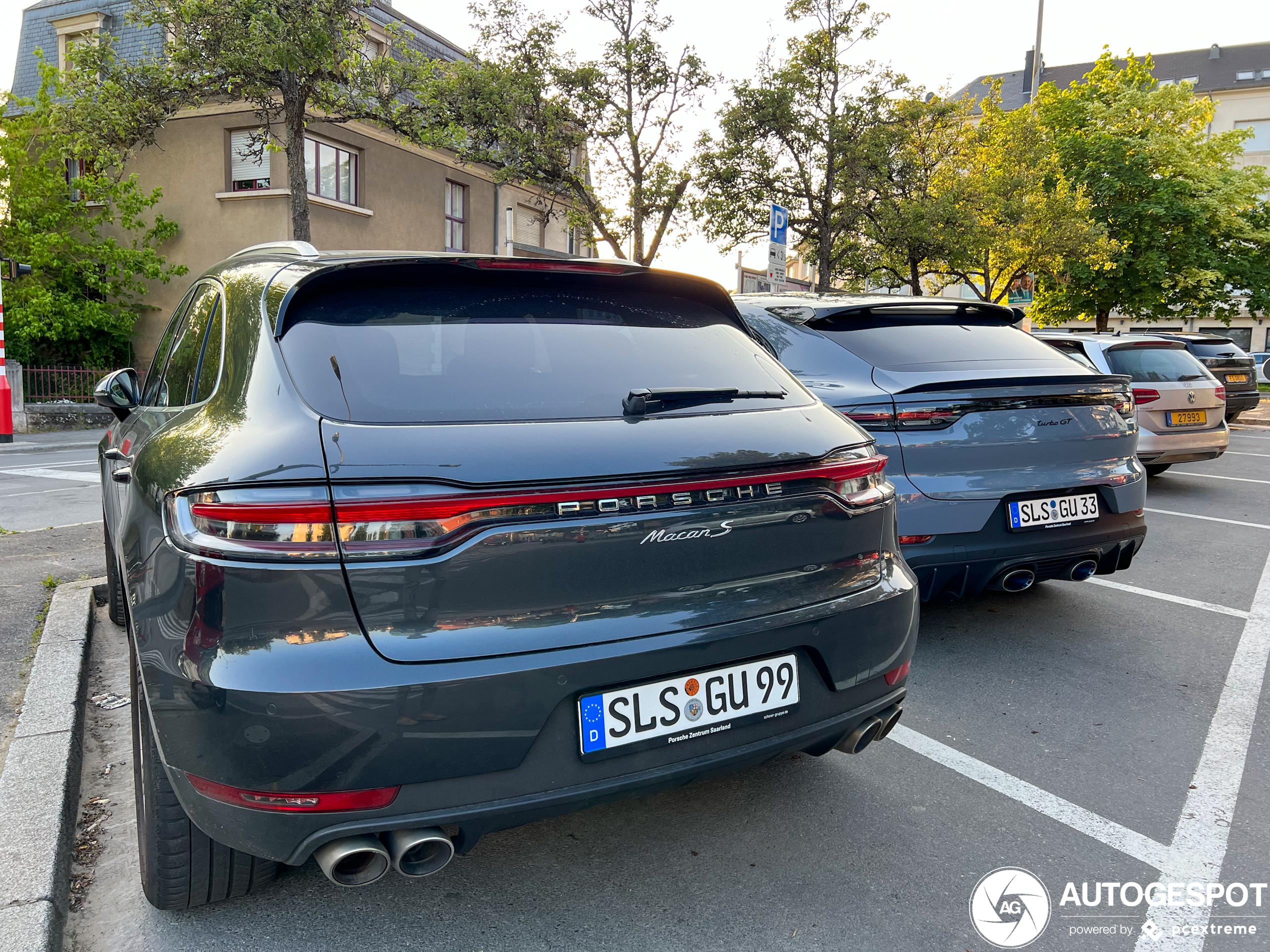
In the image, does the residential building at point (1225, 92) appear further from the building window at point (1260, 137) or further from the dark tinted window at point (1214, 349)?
the dark tinted window at point (1214, 349)

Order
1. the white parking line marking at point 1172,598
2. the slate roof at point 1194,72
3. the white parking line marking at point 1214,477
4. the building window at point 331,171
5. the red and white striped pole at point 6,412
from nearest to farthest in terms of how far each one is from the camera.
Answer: the white parking line marking at point 1172,598 → the white parking line marking at point 1214,477 → the red and white striped pole at point 6,412 → the building window at point 331,171 → the slate roof at point 1194,72

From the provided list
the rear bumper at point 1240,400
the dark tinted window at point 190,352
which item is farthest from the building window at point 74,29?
the rear bumper at point 1240,400

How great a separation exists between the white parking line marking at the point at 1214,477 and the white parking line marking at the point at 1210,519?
8.93 feet

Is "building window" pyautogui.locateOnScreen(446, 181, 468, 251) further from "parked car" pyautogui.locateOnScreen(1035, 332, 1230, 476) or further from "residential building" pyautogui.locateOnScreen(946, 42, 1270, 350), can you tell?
"residential building" pyautogui.locateOnScreen(946, 42, 1270, 350)

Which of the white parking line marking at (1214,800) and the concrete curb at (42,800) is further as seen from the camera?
the white parking line marking at (1214,800)

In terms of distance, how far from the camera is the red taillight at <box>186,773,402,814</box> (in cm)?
179

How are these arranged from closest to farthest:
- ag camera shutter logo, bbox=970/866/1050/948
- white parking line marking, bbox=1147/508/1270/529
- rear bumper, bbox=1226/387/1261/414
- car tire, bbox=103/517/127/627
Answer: ag camera shutter logo, bbox=970/866/1050/948 < car tire, bbox=103/517/127/627 < white parking line marking, bbox=1147/508/1270/529 < rear bumper, bbox=1226/387/1261/414

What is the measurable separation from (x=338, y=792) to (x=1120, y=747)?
2.73m

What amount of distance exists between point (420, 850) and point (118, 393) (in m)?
2.44

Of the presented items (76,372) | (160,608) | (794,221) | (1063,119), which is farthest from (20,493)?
(1063,119)

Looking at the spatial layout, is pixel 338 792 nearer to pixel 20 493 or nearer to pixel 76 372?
pixel 20 493

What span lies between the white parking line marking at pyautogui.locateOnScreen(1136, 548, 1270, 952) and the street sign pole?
8825 millimetres

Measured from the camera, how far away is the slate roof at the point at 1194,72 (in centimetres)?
5316

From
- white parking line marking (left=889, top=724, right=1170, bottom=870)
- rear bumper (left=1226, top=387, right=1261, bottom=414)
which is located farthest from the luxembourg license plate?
rear bumper (left=1226, top=387, right=1261, bottom=414)
